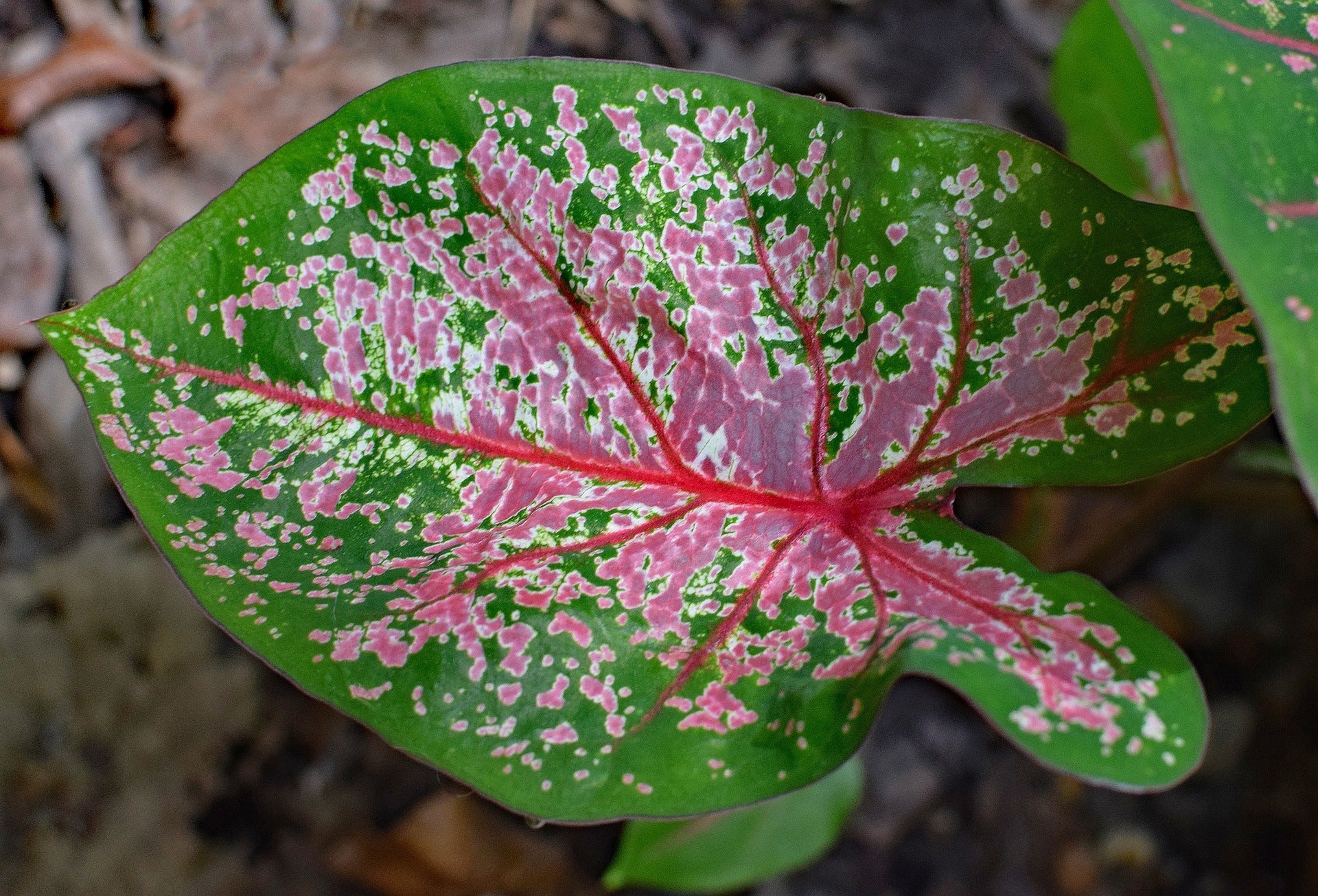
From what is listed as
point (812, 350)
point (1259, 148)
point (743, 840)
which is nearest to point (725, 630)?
point (812, 350)

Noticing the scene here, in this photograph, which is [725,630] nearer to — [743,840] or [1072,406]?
[1072,406]

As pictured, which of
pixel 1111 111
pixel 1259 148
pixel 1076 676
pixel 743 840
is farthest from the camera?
pixel 743 840

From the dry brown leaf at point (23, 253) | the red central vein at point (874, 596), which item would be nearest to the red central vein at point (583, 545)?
the red central vein at point (874, 596)

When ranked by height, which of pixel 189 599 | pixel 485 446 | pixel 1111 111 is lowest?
pixel 189 599

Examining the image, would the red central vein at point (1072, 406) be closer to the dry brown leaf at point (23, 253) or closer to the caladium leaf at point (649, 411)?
the caladium leaf at point (649, 411)

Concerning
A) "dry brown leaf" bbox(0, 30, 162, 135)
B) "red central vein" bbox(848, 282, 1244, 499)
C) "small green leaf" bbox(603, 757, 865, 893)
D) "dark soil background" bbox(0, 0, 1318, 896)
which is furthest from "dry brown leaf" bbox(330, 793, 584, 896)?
"dry brown leaf" bbox(0, 30, 162, 135)

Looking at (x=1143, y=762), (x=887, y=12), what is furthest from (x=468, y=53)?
(x=1143, y=762)

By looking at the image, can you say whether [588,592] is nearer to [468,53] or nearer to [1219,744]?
[468,53]
